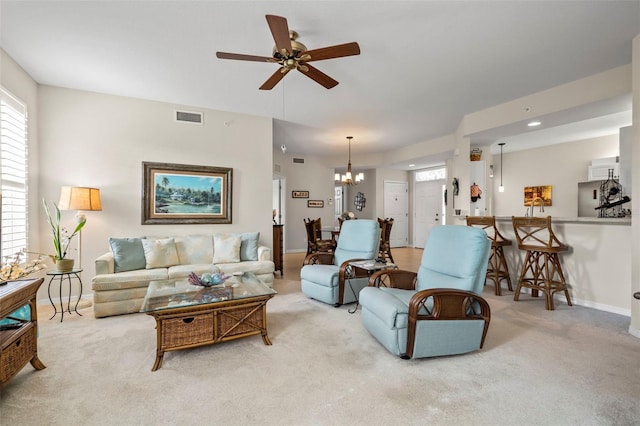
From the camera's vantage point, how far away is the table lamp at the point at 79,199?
349cm

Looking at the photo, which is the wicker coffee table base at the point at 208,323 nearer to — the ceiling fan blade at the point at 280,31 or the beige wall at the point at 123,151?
the ceiling fan blade at the point at 280,31

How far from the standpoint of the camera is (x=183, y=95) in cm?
404

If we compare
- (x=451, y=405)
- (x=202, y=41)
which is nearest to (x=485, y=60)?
(x=202, y=41)

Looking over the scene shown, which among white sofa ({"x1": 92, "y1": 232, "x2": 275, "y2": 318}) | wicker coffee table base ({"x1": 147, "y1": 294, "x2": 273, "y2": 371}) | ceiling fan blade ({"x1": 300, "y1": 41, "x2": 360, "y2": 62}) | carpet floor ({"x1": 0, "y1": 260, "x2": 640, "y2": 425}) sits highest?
ceiling fan blade ({"x1": 300, "y1": 41, "x2": 360, "y2": 62})

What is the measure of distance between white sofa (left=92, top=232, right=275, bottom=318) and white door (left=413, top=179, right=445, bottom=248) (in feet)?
19.6

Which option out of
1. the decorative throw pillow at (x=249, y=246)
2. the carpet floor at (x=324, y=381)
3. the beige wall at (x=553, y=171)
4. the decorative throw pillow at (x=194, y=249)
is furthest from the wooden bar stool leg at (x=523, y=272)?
the beige wall at (x=553, y=171)

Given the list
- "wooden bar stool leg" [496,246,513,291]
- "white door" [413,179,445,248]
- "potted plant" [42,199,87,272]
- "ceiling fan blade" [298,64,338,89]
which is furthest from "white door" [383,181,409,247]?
"potted plant" [42,199,87,272]

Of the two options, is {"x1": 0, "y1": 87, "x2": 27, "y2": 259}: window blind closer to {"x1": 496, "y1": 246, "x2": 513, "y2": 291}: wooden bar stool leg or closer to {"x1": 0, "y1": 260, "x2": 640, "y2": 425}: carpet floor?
{"x1": 0, "y1": 260, "x2": 640, "y2": 425}: carpet floor

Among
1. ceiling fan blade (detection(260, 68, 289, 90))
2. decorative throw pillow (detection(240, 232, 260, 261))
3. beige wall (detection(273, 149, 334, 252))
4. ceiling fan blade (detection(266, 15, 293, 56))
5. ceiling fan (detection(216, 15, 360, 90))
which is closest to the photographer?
ceiling fan blade (detection(266, 15, 293, 56))

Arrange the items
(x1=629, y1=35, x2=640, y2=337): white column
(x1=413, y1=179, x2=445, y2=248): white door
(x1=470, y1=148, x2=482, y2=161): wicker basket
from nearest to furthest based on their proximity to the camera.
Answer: (x1=629, y1=35, x2=640, y2=337): white column < (x1=470, y1=148, x2=482, y2=161): wicker basket < (x1=413, y1=179, x2=445, y2=248): white door

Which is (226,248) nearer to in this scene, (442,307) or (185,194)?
(185,194)

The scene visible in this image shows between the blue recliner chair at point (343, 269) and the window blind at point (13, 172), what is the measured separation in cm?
329

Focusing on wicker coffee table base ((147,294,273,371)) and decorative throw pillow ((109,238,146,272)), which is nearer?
wicker coffee table base ((147,294,273,371))

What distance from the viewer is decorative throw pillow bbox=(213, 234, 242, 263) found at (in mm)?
4152
